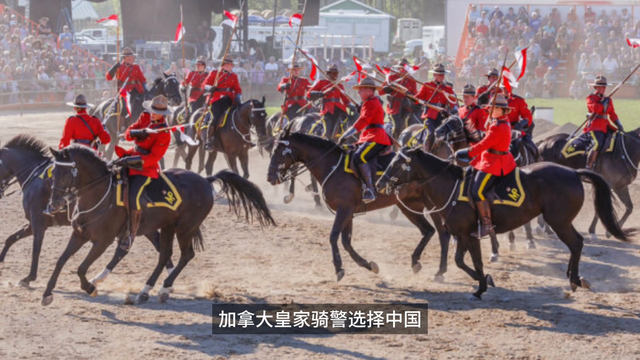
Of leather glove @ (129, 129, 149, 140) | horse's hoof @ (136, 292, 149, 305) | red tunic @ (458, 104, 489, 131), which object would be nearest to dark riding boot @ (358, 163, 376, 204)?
red tunic @ (458, 104, 489, 131)

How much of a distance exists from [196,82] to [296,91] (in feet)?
7.34

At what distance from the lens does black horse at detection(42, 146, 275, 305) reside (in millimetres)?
10188

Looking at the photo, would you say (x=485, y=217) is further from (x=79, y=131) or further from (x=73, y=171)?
(x=79, y=131)

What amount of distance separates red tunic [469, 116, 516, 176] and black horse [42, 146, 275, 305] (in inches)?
133

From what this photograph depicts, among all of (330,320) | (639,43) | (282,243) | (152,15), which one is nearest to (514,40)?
(152,15)

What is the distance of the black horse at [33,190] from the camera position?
11203 millimetres

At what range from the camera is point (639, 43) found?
14.6 m

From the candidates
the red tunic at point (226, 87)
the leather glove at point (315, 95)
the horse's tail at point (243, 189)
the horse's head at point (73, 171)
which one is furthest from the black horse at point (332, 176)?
the red tunic at point (226, 87)

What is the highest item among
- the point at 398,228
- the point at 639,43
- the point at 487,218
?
the point at 639,43

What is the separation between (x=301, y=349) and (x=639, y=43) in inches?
347

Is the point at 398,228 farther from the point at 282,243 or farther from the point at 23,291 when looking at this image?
the point at 23,291

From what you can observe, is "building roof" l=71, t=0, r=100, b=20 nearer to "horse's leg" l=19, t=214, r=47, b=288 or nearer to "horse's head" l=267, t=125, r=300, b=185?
"horse's head" l=267, t=125, r=300, b=185

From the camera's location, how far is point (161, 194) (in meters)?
10.7

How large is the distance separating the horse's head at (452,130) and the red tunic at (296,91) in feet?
22.2
